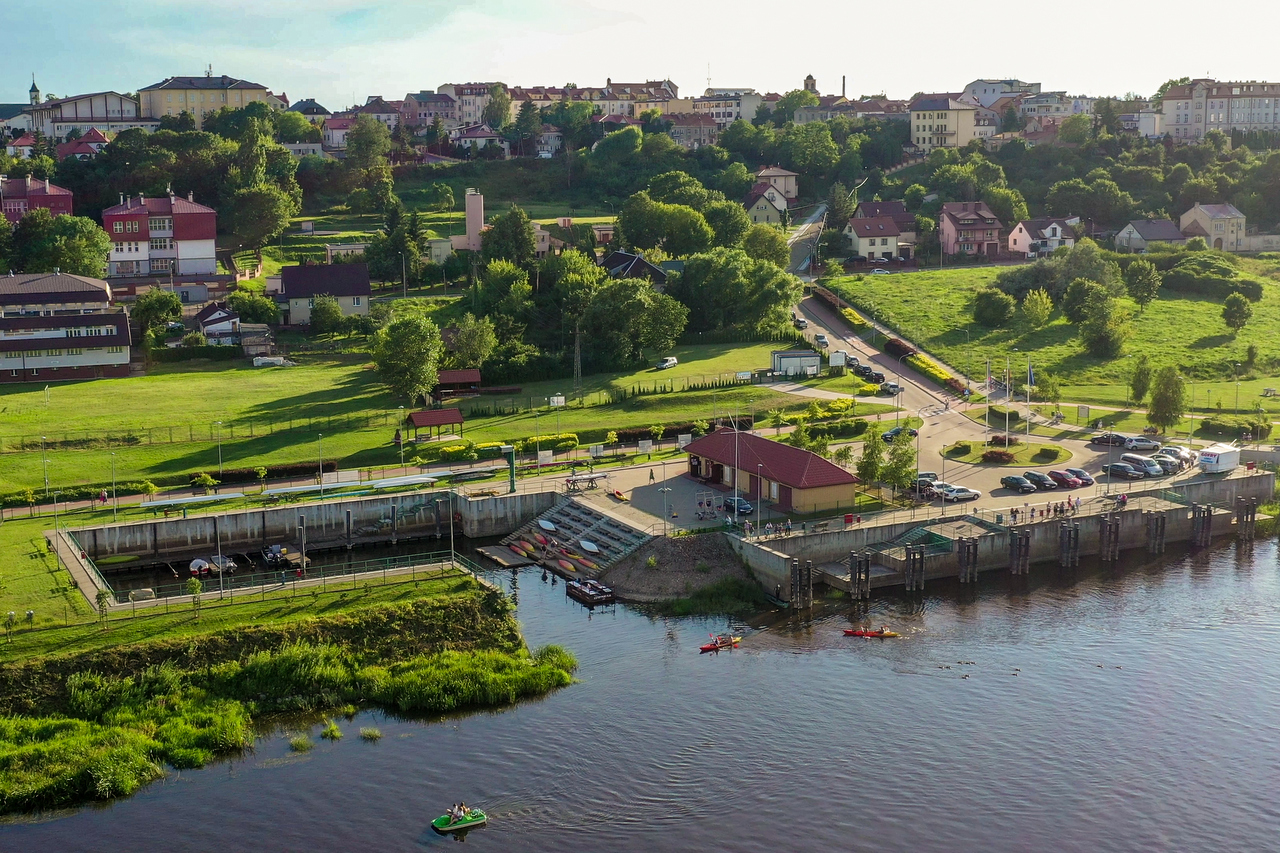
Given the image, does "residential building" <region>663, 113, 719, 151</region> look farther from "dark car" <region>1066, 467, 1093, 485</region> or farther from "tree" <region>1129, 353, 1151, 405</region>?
"dark car" <region>1066, 467, 1093, 485</region>

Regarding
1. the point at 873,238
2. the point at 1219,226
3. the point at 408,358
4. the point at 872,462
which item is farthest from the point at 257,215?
the point at 1219,226

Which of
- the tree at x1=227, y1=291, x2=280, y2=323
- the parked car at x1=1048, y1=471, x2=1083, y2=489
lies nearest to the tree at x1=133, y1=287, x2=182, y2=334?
the tree at x1=227, y1=291, x2=280, y2=323

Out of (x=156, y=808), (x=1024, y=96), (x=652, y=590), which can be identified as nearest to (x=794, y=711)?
(x=652, y=590)

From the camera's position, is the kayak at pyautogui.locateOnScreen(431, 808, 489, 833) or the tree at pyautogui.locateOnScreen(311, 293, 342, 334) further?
the tree at pyautogui.locateOnScreen(311, 293, 342, 334)

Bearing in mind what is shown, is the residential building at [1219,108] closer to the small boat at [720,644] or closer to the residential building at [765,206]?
the residential building at [765,206]

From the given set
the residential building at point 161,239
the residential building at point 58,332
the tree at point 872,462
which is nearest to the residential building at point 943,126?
the residential building at point 161,239
